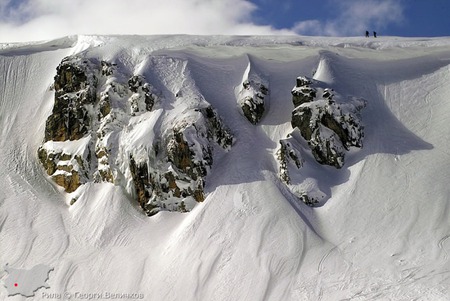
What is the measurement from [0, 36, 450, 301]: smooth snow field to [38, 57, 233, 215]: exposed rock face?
77 centimetres

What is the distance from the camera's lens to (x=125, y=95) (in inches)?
1271

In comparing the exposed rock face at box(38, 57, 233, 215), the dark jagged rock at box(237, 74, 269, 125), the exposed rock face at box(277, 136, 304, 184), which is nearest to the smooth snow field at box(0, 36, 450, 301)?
the dark jagged rock at box(237, 74, 269, 125)

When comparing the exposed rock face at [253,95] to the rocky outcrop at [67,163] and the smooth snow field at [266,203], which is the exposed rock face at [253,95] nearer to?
the smooth snow field at [266,203]

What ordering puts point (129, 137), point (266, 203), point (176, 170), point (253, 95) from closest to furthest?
point (266, 203)
point (176, 170)
point (129, 137)
point (253, 95)

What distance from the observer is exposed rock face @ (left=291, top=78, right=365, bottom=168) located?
28.9 metres

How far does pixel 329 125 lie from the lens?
2953 cm

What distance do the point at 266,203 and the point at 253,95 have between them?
791 centimetres

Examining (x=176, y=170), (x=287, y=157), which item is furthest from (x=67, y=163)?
(x=287, y=157)

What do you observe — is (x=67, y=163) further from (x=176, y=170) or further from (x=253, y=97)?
(x=253, y=97)

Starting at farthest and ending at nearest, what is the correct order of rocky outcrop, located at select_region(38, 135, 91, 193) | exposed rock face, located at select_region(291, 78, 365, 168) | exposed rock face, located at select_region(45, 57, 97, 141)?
exposed rock face, located at select_region(45, 57, 97, 141), rocky outcrop, located at select_region(38, 135, 91, 193), exposed rock face, located at select_region(291, 78, 365, 168)

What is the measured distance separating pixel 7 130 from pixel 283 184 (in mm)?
17433

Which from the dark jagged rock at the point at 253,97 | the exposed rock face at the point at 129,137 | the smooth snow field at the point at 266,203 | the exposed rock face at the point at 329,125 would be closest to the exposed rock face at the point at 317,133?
the exposed rock face at the point at 329,125

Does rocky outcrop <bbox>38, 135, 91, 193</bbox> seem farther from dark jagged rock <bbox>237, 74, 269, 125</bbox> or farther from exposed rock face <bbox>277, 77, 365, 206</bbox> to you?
exposed rock face <bbox>277, 77, 365, 206</bbox>

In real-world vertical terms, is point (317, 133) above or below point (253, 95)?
below
